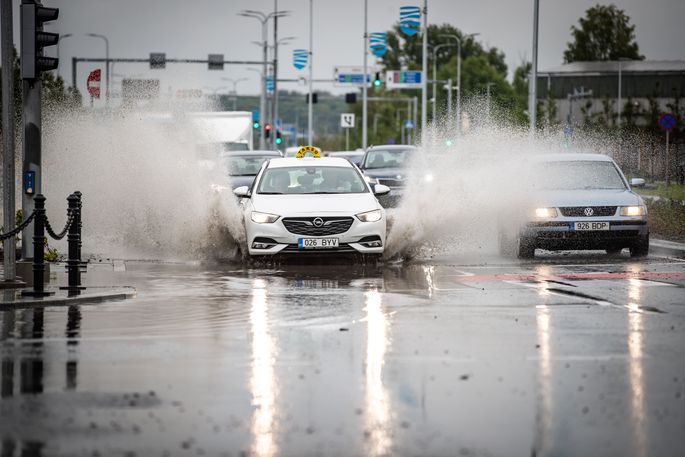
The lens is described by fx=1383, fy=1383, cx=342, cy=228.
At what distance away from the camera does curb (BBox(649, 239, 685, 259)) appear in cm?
2202

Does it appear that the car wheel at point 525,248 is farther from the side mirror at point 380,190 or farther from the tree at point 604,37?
the tree at point 604,37

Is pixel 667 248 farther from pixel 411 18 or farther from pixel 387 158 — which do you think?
pixel 411 18

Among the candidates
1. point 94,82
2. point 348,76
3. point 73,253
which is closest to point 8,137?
point 73,253

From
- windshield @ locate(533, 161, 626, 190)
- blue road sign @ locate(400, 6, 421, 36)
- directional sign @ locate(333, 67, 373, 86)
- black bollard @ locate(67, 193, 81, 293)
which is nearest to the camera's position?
black bollard @ locate(67, 193, 81, 293)

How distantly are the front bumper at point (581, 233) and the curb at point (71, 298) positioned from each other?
757cm

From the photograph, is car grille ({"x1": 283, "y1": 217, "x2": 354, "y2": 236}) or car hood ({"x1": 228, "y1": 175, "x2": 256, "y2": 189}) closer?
car grille ({"x1": 283, "y1": 217, "x2": 354, "y2": 236})

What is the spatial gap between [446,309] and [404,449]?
21.6 feet

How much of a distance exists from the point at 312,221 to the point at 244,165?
38.0ft

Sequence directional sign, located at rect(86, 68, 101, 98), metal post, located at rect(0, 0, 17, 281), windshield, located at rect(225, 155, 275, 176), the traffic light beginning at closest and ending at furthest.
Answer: metal post, located at rect(0, 0, 17, 281), the traffic light, windshield, located at rect(225, 155, 275, 176), directional sign, located at rect(86, 68, 101, 98)

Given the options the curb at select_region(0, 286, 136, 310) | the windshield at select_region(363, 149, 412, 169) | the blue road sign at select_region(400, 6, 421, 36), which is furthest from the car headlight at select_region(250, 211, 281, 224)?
the blue road sign at select_region(400, 6, 421, 36)

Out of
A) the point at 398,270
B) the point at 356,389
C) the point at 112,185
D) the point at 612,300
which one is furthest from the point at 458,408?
the point at 112,185

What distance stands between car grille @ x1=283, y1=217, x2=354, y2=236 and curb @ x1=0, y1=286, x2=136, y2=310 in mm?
3928

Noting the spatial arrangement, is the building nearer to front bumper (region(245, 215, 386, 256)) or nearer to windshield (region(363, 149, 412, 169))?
windshield (region(363, 149, 412, 169))

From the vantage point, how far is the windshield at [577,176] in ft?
71.3
